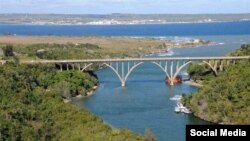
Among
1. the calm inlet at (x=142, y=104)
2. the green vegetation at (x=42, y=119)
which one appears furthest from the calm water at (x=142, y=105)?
the green vegetation at (x=42, y=119)

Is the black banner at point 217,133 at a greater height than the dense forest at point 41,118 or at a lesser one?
greater

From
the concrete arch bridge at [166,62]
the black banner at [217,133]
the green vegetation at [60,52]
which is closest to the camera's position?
the black banner at [217,133]

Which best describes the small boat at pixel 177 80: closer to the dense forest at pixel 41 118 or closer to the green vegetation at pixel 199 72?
the green vegetation at pixel 199 72

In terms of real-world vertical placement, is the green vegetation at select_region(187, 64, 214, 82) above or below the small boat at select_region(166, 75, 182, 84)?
above

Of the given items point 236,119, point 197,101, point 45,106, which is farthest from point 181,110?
point 45,106

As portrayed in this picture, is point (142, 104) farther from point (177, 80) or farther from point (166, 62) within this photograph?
point (166, 62)

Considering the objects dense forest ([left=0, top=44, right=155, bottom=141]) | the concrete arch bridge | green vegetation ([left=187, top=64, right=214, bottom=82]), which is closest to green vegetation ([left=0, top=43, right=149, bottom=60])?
the concrete arch bridge

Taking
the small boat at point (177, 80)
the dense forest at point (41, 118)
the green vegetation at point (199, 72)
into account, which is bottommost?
the small boat at point (177, 80)

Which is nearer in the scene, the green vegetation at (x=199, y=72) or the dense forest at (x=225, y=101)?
the dense forest at (x=225, y=101)

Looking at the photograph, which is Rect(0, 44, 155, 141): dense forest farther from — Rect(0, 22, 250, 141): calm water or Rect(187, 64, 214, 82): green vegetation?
Rect(187, 64, 214, 82): green vegetation
